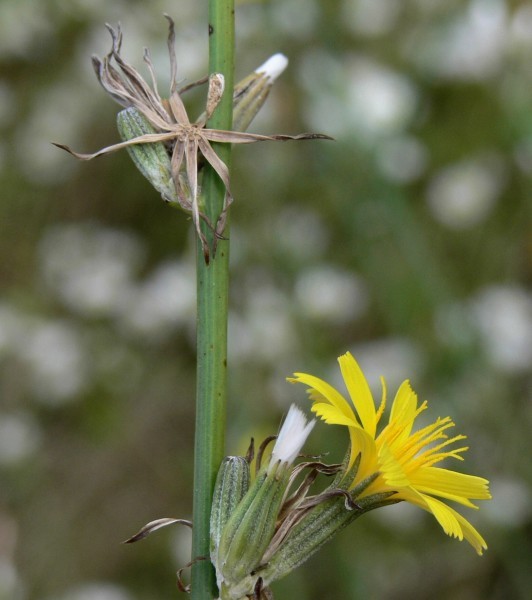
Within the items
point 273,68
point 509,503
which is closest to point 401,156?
point 509,503

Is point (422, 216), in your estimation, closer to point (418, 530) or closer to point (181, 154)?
point (418, 530)

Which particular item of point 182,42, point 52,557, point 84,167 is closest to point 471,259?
point 182,42

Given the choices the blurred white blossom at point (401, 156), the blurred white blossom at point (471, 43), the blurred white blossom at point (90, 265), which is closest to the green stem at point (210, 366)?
the blurred white blossom at point (401, 156)

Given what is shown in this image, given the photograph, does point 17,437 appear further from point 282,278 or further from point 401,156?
point 401,156

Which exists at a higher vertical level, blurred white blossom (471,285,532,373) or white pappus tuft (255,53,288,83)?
white pappus tuft (255,53,288,83)

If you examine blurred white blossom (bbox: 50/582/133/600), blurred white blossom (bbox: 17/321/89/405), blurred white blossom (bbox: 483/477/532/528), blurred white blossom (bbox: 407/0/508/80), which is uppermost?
blurred white blossom (bbox: 407/0/508/80)

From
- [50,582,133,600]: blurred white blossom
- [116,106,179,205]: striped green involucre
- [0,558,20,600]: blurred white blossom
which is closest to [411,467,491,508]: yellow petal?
[116,106,179,205]: striped green involucre

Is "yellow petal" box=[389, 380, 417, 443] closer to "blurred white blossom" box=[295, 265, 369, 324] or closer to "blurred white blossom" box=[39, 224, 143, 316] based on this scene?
"blurred white blossom" box=[295, 265, 369, 324]
